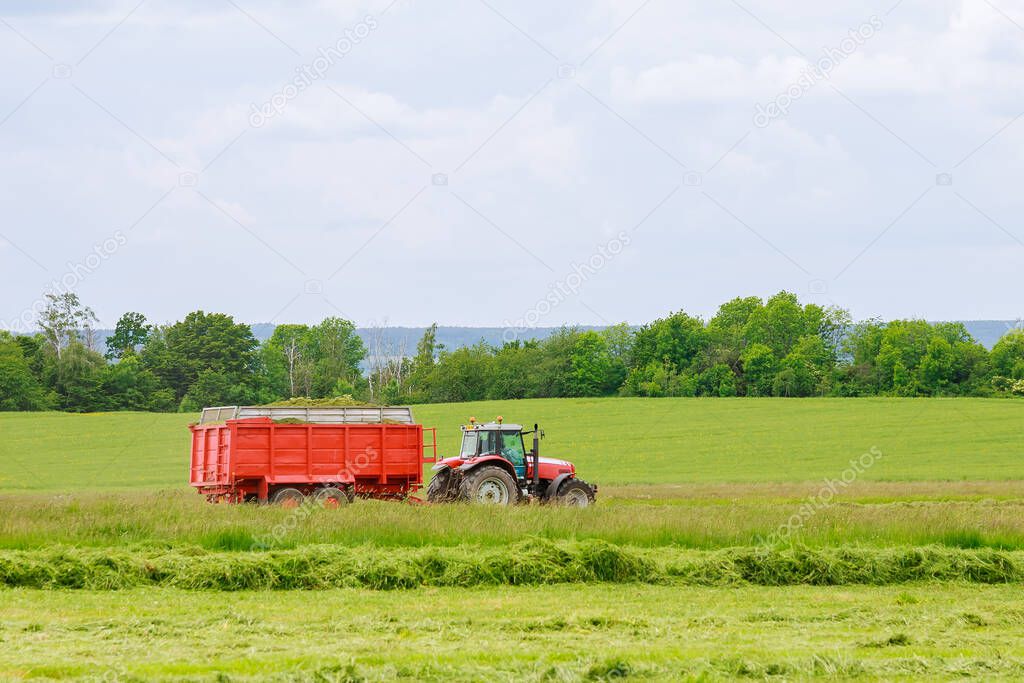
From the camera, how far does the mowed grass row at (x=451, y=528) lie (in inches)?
619

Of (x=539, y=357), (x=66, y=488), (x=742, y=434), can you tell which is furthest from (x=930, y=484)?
(x=539, y=357)

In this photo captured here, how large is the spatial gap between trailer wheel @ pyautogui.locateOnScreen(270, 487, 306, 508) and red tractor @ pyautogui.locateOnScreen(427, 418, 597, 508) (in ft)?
9.03

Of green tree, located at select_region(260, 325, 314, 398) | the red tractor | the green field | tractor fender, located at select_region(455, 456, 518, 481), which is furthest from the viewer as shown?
green tree, located at select_region(260, 325, 314, 398)

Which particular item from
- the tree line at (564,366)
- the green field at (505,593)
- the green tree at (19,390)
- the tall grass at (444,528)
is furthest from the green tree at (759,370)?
the tall grass at (444,528)

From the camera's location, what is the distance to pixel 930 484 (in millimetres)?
38438

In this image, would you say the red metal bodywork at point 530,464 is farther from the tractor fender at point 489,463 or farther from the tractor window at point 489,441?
the tractor window at point 489,441

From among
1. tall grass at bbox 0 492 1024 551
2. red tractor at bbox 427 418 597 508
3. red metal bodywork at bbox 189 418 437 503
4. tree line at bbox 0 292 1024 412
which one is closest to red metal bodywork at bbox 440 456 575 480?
red tractor at bbox 427 418 597 508

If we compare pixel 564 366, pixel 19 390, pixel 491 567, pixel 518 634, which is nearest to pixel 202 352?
pixel 19 390

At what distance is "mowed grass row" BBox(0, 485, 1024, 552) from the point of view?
15711 millimetres

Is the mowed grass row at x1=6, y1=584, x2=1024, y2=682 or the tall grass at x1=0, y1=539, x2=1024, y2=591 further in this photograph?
the tall grass at x1=0, y1=539, x2=1024, y2=591

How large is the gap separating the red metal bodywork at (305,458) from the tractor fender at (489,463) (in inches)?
38.2

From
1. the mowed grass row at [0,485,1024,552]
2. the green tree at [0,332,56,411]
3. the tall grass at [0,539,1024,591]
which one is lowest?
the tall grass at [0,539,1024,591]

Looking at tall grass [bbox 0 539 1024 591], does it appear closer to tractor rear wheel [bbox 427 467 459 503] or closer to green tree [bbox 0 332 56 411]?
tractor rear wheel [bbox 427 467 459 503]

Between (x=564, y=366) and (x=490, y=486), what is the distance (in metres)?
63.5
